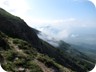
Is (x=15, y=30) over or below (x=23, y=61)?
over

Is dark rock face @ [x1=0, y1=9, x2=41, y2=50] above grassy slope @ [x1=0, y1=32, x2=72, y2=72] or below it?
above

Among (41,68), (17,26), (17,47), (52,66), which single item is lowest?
(41,68)

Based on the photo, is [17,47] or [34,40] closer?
[17,47]

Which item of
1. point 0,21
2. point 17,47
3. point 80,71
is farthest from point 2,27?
point 80,71

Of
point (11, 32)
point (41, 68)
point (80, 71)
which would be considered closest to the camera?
point (41, 68)

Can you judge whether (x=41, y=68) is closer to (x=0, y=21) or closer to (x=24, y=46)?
(x=24, y=46)

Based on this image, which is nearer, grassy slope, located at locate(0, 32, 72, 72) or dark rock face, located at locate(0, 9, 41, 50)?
grassy slope, located at locate(0, 32, 72, 72)

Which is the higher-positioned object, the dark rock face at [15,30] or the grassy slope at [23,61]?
the dark rock face at [15,30]

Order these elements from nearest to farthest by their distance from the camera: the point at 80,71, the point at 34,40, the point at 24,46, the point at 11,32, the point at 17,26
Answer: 1. the point at 24,46
2. the point at 11,32
3. the point at 17,26
4. the point at 34,40
5. the point at 80,71

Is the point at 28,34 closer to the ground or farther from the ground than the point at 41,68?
farther from the ground

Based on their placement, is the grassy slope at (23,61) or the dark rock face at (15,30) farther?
the dark rock face at (15,30)

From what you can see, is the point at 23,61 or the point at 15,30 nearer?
the point at 23,61

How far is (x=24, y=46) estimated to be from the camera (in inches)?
2288

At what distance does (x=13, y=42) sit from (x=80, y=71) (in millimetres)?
56921
